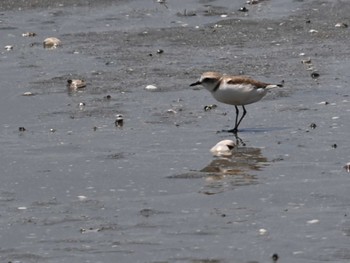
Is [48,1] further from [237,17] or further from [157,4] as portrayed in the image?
[237,17]

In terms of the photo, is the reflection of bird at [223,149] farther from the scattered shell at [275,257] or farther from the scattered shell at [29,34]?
the scattered shell at [29,34]

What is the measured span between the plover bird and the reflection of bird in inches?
36.7

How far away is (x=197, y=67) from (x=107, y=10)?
4.81m

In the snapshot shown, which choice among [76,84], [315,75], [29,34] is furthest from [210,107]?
[29,34]

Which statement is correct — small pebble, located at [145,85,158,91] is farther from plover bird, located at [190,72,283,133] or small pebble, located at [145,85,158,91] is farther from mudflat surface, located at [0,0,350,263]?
plover bird, located at [190,72,283,133]

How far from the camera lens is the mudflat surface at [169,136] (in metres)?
10.5

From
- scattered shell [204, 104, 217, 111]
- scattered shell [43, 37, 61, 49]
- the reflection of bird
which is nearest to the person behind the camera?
the reflection of bird

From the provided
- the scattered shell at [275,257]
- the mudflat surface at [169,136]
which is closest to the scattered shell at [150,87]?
the mudflat surface at [169,136]

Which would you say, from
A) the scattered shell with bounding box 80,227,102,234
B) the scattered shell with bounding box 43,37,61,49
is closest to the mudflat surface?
the scattered shell with bounding box 80,227,102,234

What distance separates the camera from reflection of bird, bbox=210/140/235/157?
1340cm

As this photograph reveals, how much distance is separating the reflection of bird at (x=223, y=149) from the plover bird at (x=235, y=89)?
3.06 ft

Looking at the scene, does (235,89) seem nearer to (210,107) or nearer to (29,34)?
(210,107)

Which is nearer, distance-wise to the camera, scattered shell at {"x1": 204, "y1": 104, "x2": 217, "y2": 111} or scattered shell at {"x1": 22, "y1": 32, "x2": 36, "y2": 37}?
scattered shell at {"x1": 204, "y1": 104, "x2": 217, "y2": 111}

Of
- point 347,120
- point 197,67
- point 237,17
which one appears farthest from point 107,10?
point 347,120
